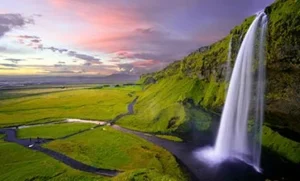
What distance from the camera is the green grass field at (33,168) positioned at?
44062mm

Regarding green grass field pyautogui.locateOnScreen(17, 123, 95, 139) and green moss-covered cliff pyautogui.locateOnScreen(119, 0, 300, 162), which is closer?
green moss-covered cliff pyautogui.locateOnScreen(119, 0, 300, 162)

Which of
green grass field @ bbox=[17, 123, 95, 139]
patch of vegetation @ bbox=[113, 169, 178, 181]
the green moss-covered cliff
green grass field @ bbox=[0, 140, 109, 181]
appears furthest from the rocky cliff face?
green grass field @ bbox=[17, 123, 95, 139]

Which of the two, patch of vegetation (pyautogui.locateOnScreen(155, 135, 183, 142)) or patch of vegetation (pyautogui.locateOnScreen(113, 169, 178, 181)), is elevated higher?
patch of vegetation (pyautogui.locateOnScreen(113, 169, 178, 181))

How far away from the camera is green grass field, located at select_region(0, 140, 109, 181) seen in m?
44.1

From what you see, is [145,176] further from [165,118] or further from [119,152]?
[165,118]

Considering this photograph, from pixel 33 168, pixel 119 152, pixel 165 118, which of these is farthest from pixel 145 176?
pixel 165 118

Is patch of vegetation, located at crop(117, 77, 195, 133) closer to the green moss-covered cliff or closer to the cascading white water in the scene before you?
the green moss-covered cliff

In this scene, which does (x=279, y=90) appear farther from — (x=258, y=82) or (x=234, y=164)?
(x=234, y=164)

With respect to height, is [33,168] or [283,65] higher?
[283,65]

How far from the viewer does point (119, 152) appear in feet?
191

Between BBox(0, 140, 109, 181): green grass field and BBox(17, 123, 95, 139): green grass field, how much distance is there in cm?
1554

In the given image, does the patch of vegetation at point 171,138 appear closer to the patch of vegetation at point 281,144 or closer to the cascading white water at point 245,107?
the cascading white water at point 245,107

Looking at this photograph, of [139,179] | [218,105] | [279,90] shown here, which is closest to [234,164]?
[279,90]

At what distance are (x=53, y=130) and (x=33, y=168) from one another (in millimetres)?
34792
